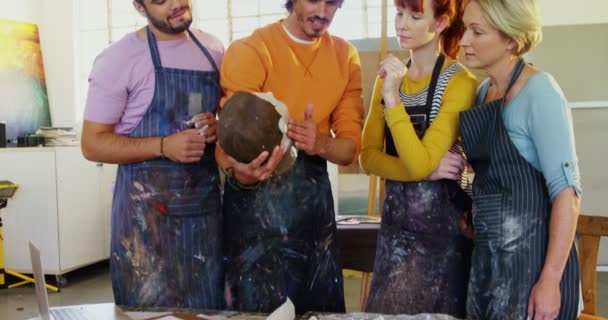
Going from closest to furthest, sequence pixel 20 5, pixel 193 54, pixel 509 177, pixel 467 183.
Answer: pixel 509 177
pixel 467 183
pixel 193 54
pixel 20 5

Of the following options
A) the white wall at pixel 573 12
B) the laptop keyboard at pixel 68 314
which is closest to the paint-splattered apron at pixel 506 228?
the laptop keyboard at pixel 68 314

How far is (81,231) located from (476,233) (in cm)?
397

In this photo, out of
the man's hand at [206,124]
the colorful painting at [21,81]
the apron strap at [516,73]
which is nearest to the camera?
the apron strap at [516,73]

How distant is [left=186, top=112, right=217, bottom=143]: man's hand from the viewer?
1731mm

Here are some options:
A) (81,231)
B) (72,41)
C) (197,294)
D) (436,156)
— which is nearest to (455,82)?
(436,156)

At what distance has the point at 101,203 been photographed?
5031mm

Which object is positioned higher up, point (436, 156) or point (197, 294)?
point (436, 156)

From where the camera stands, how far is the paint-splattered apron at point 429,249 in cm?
165

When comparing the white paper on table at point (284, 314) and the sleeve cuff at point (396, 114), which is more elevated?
the sleeve cuff at point (396, 114)

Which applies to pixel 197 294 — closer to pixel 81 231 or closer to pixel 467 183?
pixel 467 183

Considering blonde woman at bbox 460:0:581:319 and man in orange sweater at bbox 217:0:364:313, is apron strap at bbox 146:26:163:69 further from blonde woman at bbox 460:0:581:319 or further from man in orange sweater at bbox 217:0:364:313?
blonde woman at bbox 460:0:581:319

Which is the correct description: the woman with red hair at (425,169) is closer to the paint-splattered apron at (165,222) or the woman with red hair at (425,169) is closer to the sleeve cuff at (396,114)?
the sleeve cuff at (396,114)

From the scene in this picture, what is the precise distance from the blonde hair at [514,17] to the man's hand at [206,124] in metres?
0.82

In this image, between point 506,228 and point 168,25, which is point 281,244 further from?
point 168,25
